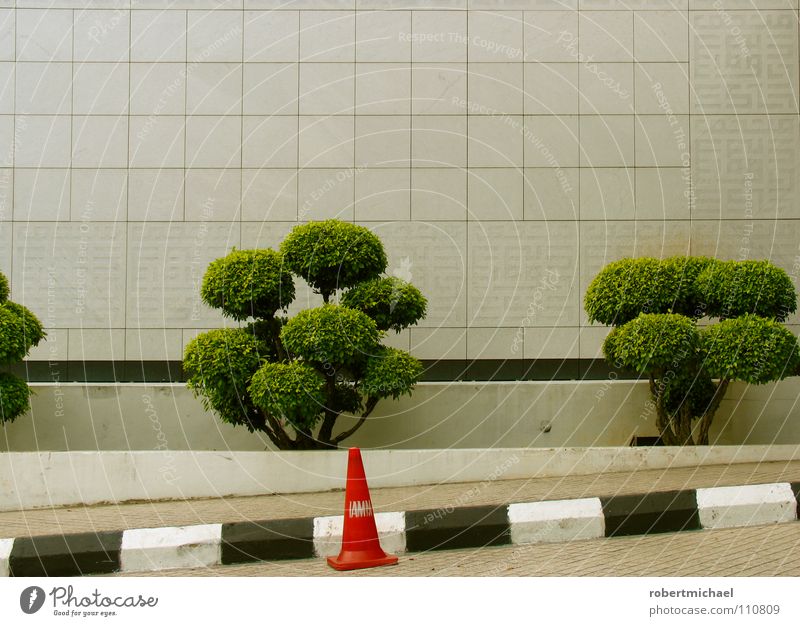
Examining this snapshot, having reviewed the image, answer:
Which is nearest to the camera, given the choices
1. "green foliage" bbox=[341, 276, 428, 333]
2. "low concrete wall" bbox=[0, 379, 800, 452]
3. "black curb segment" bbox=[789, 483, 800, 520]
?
"black curb segment" bbox=[789, 483, 800, 520]

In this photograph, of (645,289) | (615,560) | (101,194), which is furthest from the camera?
(101,194)

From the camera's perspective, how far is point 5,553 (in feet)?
19.9

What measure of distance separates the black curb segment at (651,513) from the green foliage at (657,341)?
1.97 m

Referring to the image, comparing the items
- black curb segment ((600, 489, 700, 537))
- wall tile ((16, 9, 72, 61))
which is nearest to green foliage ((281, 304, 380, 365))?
black curb segment ((600, 489, 700, 537))

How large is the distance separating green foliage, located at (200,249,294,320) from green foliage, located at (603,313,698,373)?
10.6 ft

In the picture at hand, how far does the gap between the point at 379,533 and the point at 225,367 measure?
2704 millimetres

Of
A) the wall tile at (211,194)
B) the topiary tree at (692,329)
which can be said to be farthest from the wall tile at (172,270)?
the topiary tree at (692,329)

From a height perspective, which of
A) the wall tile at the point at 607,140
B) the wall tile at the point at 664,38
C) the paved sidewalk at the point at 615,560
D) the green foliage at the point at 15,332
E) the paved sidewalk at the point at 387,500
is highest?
the wall tile at the point at 664,38

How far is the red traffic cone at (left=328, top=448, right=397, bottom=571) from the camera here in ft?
18.2

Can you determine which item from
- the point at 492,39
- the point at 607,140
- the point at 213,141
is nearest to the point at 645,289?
the point at 607,140

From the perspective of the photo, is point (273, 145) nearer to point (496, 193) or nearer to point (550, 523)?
point (496, 193)

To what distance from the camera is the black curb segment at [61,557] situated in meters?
6.06

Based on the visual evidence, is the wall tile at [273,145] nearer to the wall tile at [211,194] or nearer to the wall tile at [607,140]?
the wall tile at [211,194]

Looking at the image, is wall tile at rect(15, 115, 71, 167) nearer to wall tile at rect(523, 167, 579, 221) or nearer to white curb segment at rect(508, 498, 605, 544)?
wall tile at rect(523, 167, 579, 221)
